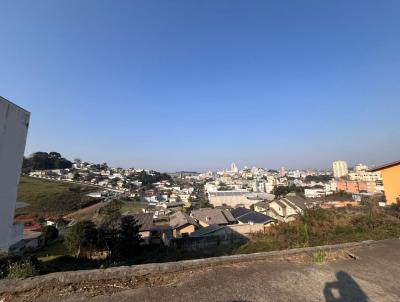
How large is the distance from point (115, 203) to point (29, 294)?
2034 centimetres

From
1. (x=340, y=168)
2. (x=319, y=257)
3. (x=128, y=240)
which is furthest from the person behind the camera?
(x=340, y=168)

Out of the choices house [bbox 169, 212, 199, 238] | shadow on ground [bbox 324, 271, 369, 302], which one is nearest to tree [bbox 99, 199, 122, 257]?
house [bbox 169, 212, 199, 238]

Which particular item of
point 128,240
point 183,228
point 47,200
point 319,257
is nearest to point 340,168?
point 183,228

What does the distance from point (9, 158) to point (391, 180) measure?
13.3m

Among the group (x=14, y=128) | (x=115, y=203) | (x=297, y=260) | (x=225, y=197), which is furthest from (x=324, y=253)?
(x=225, y=197)

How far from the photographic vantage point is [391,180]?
945 cm

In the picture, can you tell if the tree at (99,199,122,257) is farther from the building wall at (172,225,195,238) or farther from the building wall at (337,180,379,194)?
the building wall at (337,180,379,194)

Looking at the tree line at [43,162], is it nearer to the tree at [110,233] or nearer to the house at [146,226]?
the house at [146,226]

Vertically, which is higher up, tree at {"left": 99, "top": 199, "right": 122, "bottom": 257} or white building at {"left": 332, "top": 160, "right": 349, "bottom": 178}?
white building at {"left": 332, "top": 160, "right": 349, "bottom": 178}

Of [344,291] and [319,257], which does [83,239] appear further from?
[344,291]

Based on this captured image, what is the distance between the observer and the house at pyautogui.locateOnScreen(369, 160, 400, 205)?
916 cm

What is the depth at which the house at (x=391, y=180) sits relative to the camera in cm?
916

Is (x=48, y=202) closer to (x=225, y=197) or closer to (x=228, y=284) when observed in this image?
(x=225, y=197)

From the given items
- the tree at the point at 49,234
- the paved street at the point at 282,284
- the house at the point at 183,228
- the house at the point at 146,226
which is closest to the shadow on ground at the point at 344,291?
the paved street at the point at 282,284
